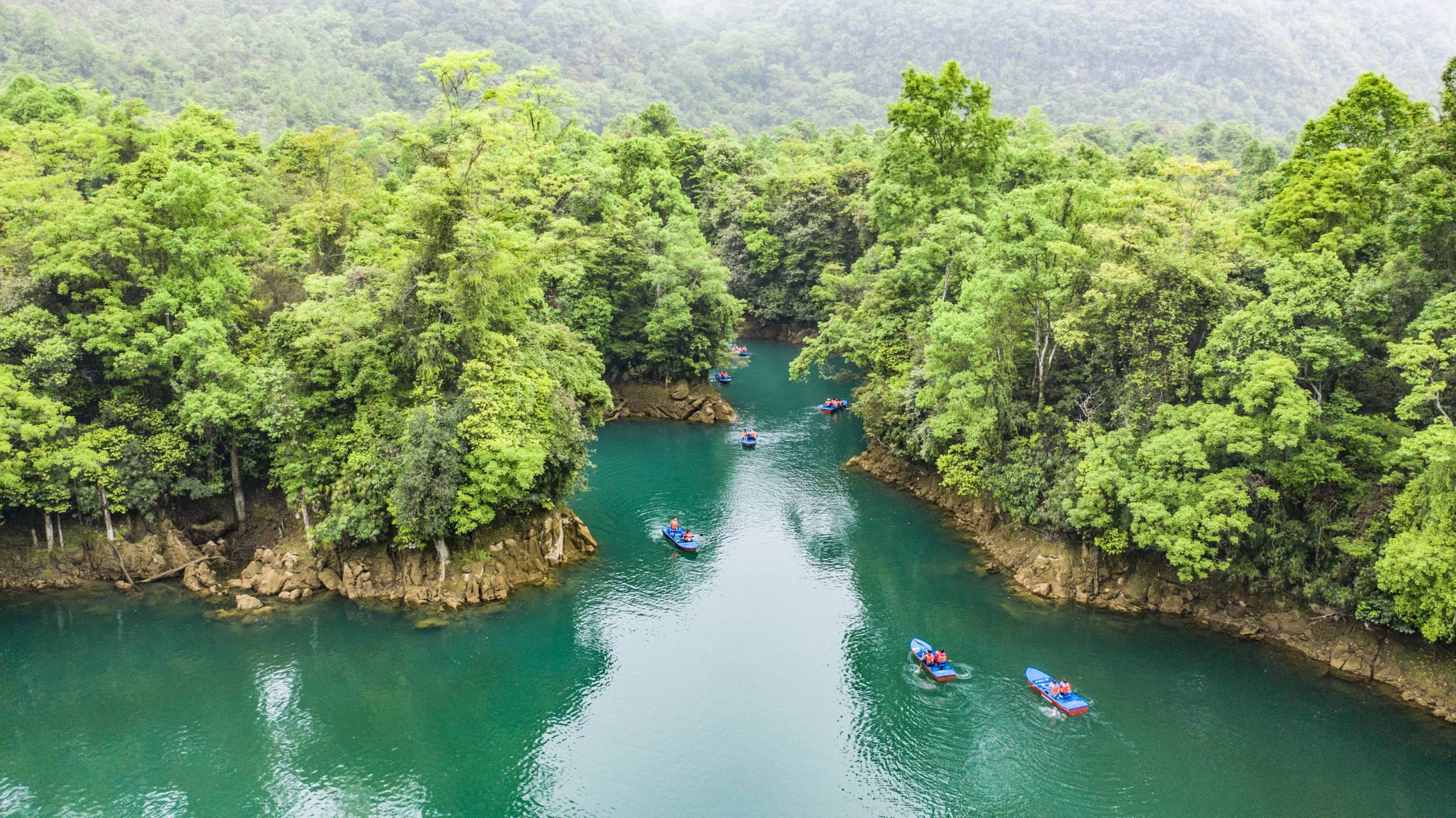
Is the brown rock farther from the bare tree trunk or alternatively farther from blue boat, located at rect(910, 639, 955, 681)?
blue boat, located at rect(910, 639, 955, 681)

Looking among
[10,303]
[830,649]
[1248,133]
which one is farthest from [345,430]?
[1248,133]

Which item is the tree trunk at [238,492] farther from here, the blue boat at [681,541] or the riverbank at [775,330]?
the riverbank at [775,330]

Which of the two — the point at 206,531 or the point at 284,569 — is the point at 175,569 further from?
the point at 284,569

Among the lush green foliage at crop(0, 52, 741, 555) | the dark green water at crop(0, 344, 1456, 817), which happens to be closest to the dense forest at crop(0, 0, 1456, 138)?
the lush green foliage at crop(0, 52, 741, 555)

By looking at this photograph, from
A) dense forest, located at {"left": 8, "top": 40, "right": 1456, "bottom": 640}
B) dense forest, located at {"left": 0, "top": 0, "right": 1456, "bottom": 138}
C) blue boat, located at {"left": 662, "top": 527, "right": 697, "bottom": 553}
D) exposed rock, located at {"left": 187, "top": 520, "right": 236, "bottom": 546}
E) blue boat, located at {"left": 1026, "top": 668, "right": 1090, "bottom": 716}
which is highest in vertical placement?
dense forest, located at {"left": 0, "top": 0, "right": 1456, "bottom": 138}

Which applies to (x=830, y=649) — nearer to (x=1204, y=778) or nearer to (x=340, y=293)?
(x=1204, y=778)
